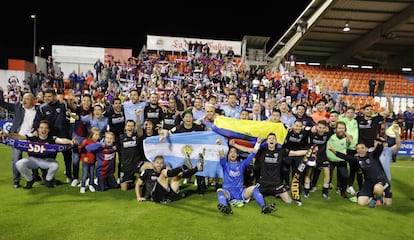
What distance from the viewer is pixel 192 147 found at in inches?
281

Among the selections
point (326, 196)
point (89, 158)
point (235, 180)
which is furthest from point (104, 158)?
point (326, 196)

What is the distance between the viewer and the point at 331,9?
22.5 meters

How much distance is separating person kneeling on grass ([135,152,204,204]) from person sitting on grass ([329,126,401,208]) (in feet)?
10.2

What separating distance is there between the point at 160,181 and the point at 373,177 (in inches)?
169

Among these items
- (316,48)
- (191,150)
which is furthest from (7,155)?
(316,48)

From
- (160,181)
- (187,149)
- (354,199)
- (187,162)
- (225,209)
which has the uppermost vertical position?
(187,149)

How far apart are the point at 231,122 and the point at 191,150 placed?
1.03m

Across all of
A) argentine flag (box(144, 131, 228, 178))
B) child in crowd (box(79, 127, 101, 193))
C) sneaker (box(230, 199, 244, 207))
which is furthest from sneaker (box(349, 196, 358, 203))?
child in crowd (box(79, 127, 101, 193))

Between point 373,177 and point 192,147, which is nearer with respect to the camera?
point 373,177

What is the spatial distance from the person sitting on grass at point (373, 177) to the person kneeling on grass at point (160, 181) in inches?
123

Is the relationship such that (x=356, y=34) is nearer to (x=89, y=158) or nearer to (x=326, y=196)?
(x=326, y=196)

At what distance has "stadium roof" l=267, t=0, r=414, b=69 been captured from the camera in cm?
2212

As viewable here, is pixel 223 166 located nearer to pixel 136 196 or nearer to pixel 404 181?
pixel 136 196

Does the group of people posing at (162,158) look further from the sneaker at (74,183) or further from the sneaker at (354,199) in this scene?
the sneaker at (354,199)
